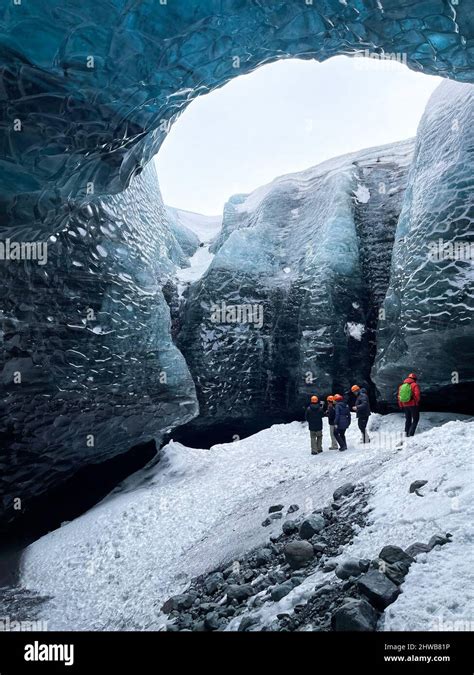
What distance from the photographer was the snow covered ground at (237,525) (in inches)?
128

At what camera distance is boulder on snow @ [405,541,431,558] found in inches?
132

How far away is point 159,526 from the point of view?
7672mm

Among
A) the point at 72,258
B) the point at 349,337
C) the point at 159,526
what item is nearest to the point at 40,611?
the point at 159,526

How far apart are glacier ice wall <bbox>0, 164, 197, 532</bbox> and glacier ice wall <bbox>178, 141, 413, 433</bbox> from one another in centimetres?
474

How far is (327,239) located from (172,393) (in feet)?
29.8

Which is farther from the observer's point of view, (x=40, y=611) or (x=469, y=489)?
(x=40, y=611)

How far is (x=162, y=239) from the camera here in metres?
14.7

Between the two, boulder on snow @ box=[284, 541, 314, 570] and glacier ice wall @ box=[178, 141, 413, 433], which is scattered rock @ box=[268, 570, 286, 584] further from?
glacier ice wall @ box=[178, 141, 413, 433]

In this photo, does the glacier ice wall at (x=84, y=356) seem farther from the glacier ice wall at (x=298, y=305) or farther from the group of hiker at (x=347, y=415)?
the glacier ice wall at (x=298, y=305)

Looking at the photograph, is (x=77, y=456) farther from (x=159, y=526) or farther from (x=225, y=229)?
(x=225, y=229)

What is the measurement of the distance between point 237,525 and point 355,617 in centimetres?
416

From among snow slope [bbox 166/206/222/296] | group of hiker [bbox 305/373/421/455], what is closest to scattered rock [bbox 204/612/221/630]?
group of hiker [bbox 305/373/421/455]

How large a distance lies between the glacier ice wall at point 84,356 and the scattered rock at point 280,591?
21.0 feet
